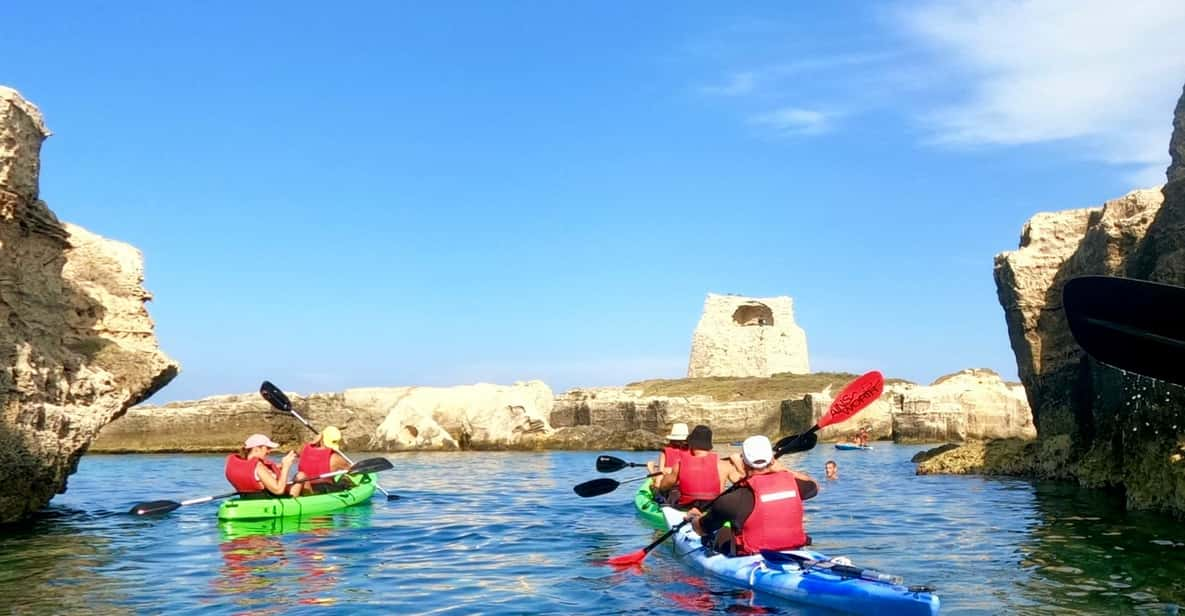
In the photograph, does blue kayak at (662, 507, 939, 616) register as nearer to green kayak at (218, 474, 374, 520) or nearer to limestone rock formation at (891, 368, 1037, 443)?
green kayak at (218, 474, 374, 520)

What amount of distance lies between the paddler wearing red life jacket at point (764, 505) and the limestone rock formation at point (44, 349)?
8.12 meters

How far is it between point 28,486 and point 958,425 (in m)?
33.8

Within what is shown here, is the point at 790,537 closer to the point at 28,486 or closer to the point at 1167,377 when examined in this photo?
the point at 1167,377

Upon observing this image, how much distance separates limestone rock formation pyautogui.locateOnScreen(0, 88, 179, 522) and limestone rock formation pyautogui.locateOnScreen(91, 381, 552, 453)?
18857mm

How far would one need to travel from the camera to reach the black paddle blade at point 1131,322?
5.30 m

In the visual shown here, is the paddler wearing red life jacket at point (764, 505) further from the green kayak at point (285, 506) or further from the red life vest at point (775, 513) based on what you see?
the green kayak at point (285, 506)

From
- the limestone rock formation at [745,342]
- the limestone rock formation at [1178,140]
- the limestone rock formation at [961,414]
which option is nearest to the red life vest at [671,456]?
the limestone rock formation at [1178,140]

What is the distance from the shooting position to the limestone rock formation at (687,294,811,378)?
192 ft

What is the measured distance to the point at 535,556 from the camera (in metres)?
10.8

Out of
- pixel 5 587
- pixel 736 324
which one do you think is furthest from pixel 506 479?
pixel 736 324

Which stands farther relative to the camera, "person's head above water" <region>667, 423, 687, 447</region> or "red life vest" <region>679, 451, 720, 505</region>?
"person's head above water" <region>667, 423, 687, 447</region>

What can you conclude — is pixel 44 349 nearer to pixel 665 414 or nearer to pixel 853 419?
pixel 665 414

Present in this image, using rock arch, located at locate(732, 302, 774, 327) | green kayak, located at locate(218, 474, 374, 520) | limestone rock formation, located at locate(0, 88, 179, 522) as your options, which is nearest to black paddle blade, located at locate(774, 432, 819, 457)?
green kayak, located at locate(218, 474, 374, 520)

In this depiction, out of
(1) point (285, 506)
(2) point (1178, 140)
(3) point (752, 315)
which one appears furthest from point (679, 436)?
(3) point (752, 315)
